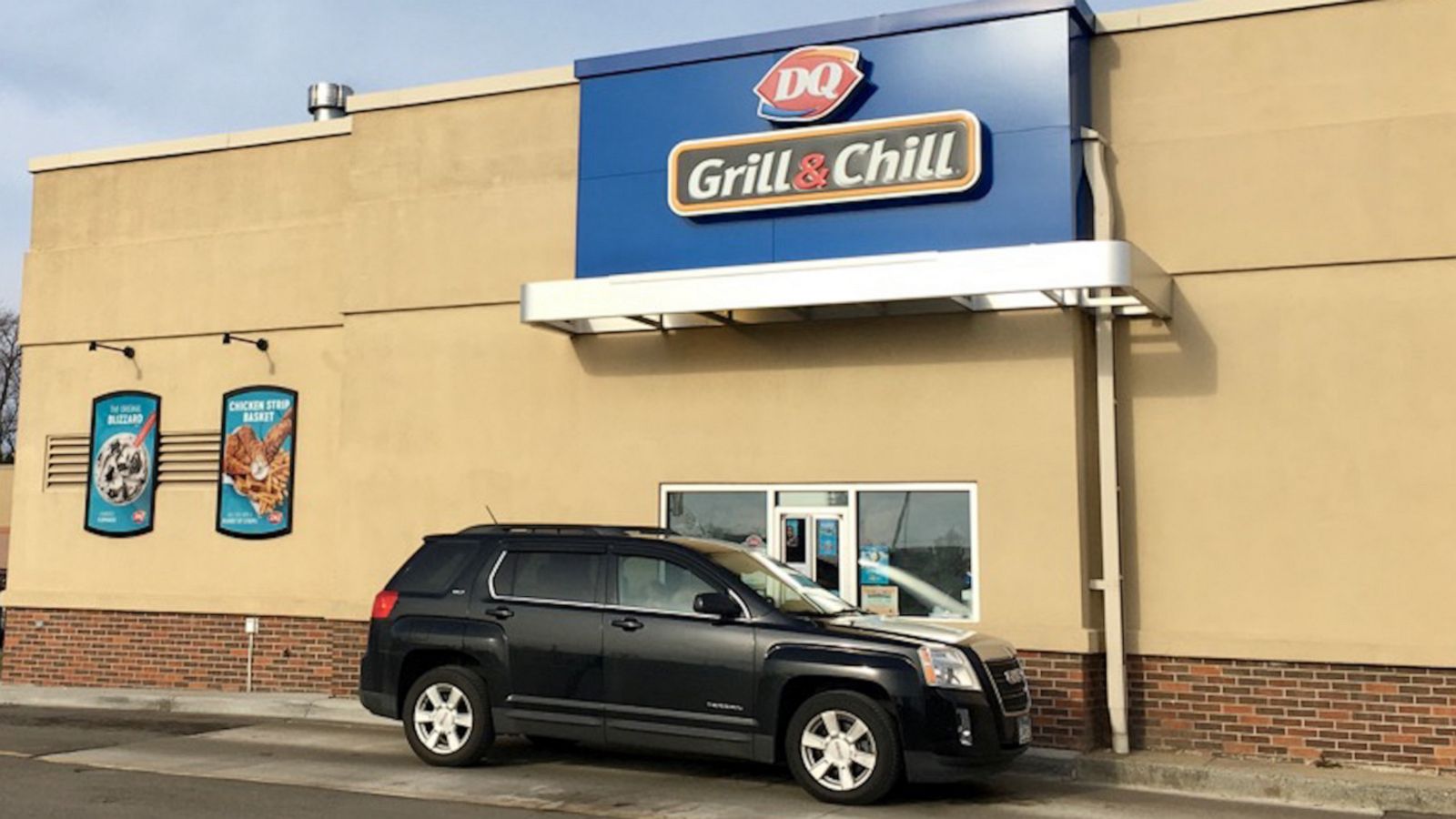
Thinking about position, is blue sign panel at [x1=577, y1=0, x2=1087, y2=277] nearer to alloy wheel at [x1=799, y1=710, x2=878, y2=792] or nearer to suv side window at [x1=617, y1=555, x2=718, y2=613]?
suv side window at [x1=617, y1=555, x2=718, y2=613]

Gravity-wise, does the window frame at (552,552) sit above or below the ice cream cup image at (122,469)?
below

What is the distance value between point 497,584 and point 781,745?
2.60 metres

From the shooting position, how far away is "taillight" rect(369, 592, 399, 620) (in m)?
11.1

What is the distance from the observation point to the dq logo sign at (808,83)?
13.2 m

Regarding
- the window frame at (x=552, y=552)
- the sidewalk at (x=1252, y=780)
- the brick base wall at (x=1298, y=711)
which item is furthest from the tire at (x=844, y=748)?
the brick base wall at (x=1298, y=711)

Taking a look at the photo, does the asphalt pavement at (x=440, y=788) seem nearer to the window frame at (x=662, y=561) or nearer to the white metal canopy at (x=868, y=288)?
the window frame at (x=662, y=561)

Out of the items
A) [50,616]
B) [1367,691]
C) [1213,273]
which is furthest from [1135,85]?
[50,616]

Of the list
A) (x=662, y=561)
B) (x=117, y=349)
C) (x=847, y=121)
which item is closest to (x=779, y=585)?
(x=662, y=561)

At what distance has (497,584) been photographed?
10.8 meters

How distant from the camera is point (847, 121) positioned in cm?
1326

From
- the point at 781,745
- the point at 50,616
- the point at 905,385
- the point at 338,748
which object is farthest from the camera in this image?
the point at 50,616

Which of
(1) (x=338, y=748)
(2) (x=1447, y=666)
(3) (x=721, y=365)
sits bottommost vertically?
(1) (x=338, y=748)

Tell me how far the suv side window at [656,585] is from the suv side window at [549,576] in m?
0.22

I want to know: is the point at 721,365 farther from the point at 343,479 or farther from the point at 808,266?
the point at 343,479
